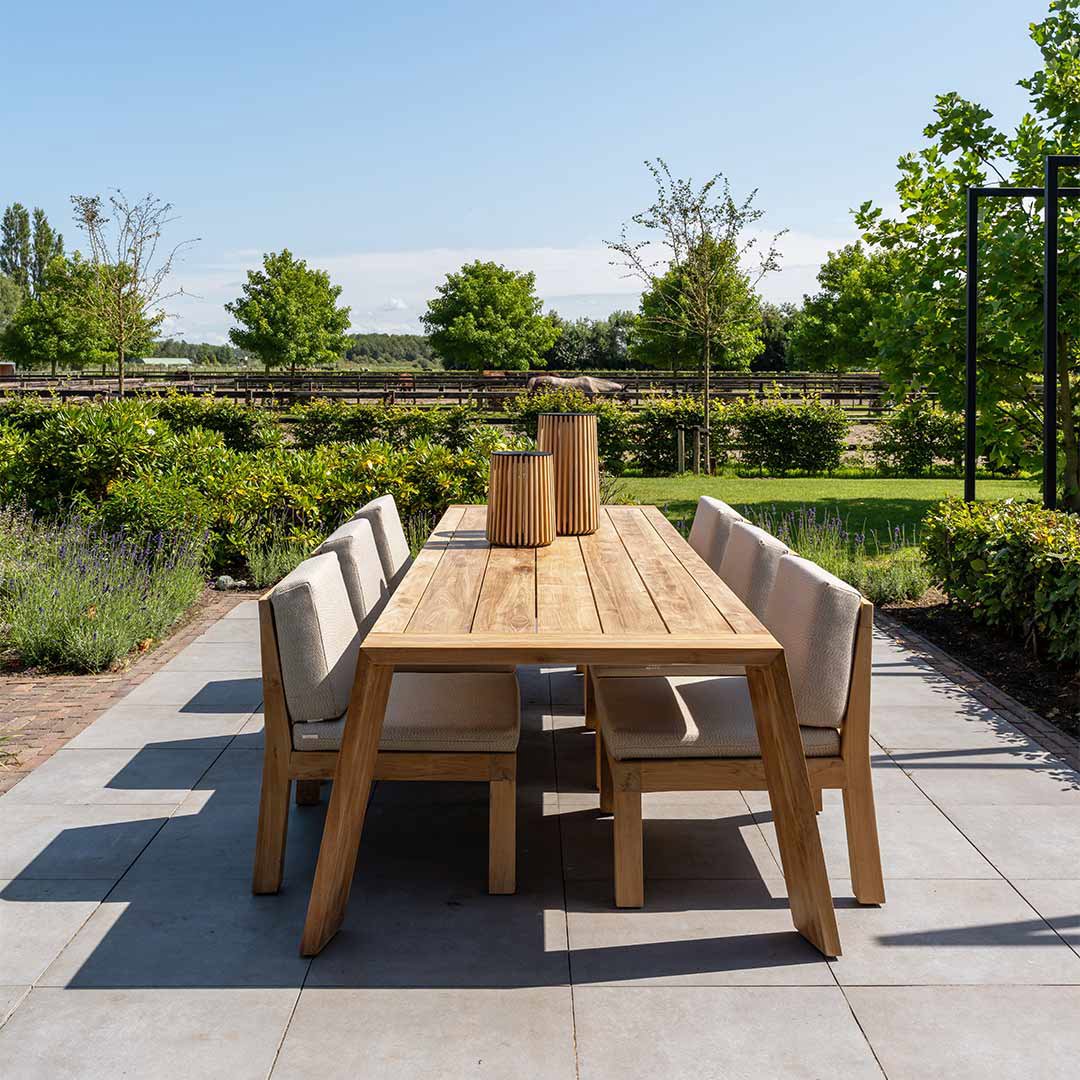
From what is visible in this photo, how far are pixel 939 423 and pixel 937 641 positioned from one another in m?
11.7

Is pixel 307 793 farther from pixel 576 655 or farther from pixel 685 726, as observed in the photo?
pixel 576 655

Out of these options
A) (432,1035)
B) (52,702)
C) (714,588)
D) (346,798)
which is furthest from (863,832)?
(52,702)

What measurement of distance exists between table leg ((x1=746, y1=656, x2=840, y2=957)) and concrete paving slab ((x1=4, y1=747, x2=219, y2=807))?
237cm

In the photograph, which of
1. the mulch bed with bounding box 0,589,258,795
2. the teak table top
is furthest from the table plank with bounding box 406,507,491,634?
the mulch bed with bounding box 0,589,258,795

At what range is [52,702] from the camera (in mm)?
5582

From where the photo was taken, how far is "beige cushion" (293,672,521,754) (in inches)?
133

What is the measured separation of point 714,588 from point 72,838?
242 cm

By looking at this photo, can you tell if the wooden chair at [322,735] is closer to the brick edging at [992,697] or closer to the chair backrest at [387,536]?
the chair backrest at [387,536]

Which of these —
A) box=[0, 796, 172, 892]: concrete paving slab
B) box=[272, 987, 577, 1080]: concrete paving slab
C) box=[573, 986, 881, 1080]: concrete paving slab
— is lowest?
box=[573, 986, 881, 1080]: concrete paving slab

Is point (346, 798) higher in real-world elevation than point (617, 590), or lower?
lower

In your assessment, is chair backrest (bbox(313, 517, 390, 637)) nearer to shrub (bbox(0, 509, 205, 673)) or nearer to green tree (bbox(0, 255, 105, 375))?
shrub (bbox(0, 509, 205, 673))

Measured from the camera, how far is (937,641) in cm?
696

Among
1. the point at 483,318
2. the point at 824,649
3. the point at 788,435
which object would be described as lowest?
the point at 824,649

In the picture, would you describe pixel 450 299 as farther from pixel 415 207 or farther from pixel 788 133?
pixel 788 133
